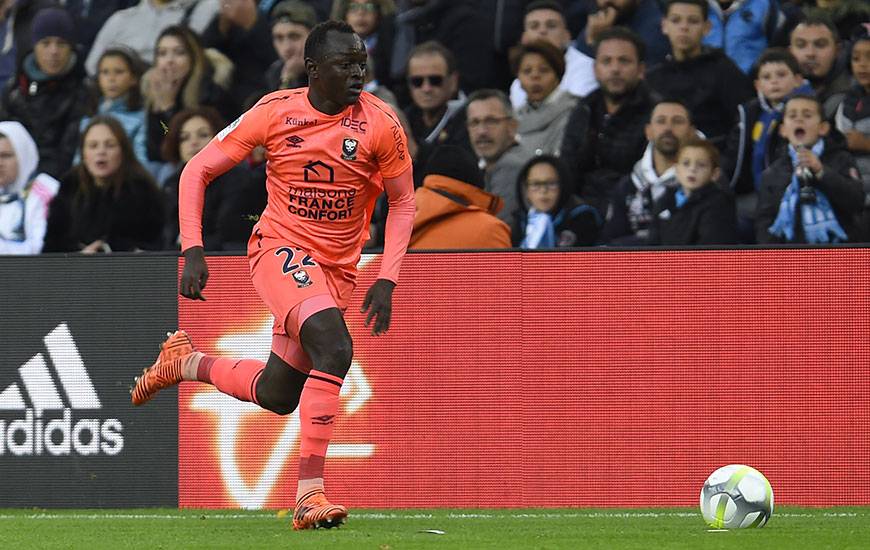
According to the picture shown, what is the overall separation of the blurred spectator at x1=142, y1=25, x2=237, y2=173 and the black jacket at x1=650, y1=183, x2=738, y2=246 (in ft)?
12.8

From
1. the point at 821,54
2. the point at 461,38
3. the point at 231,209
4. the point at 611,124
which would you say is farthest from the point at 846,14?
the point at 231,209

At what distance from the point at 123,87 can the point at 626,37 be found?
165 inches

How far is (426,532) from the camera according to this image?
23.7ft

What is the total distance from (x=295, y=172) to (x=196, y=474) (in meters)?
2.64

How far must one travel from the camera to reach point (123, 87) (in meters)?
13.1

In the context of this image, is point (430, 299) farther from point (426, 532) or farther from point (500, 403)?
point (426, 532)

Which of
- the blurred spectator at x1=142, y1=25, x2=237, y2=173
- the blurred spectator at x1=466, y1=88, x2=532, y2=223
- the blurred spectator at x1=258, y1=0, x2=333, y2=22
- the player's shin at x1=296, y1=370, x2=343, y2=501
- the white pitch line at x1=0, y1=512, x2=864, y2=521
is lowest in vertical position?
the white pitch line at x1=0, y1=512, x2=864, y2=521

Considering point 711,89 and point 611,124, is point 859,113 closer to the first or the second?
point 711,89

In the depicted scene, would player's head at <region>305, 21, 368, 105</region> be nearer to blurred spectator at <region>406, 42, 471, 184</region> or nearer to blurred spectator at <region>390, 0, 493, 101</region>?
blurred spectator at <region>406, 42, 471, 184</region>

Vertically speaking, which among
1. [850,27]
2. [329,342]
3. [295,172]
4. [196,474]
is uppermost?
[850,27]

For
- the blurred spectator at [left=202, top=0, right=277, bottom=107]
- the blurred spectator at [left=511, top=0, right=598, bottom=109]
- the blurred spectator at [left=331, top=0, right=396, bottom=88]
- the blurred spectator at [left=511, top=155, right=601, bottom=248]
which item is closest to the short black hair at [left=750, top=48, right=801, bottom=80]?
the blurred spectator at [left=511, top=0, right=598, bottom=109]

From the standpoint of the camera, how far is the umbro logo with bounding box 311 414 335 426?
24.0 ft

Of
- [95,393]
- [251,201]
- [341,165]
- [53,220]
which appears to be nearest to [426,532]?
[341,165]

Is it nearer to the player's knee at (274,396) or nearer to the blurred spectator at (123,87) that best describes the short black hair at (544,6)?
the blurred spectator at (123,87)
